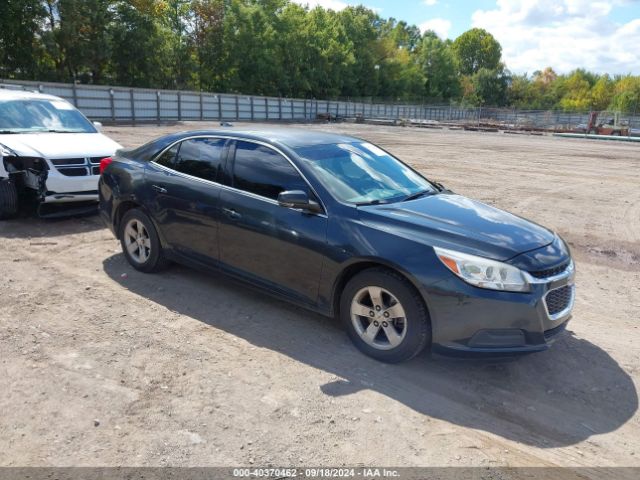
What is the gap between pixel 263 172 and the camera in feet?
15.9

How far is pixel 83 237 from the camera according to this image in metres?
7.45

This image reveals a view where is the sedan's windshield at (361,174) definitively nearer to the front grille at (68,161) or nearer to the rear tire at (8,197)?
the front grille at (68,161)

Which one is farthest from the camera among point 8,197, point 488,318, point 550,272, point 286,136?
point 8,197

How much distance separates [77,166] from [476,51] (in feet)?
481

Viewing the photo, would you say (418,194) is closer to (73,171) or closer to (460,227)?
(460,227)

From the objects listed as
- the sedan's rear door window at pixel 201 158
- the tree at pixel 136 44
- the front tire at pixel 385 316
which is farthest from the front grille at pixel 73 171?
the tree at pixel 136 44

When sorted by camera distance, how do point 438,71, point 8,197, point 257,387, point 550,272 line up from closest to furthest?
point 257,387
point 550,272
point 8,197
point 438,71

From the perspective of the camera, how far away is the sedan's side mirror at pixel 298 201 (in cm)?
435

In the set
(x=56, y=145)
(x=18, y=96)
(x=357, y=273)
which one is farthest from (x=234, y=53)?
(x=357, y=273)

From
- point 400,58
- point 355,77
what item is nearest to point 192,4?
point 355,77

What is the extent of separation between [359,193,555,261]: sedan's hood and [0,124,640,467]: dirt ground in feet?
3.17

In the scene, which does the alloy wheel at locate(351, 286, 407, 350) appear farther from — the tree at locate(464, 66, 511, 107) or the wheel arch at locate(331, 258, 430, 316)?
the tree at locate(464, 66, 511, 107)

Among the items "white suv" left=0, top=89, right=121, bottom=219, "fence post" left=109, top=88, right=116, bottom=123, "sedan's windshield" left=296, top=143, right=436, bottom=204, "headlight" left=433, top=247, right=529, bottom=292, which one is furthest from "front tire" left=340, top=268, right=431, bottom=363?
"fence post" left=109, top=88, right=116, bottom=123

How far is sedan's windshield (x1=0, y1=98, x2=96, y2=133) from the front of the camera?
844cm
